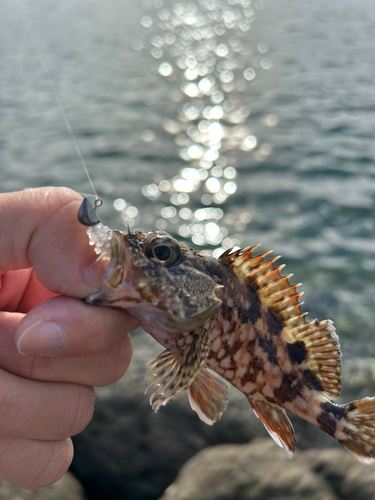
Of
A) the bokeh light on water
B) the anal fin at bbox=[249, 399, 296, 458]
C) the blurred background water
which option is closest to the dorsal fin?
the anal fin at bbox=[249, 399, 296, 458]

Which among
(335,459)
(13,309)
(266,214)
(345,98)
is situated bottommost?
(335,459)

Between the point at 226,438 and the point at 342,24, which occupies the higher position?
the point at 342,24

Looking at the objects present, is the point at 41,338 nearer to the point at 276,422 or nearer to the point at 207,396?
the point at 207,396

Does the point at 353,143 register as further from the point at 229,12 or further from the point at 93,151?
the point at 229,12

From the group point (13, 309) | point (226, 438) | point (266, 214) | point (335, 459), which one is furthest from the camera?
point (266, 214)

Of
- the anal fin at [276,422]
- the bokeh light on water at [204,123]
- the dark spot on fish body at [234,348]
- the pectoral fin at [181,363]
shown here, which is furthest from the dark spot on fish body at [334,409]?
the bokeh light on water at [204,123]

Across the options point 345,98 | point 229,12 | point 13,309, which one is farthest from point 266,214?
point 229,12
